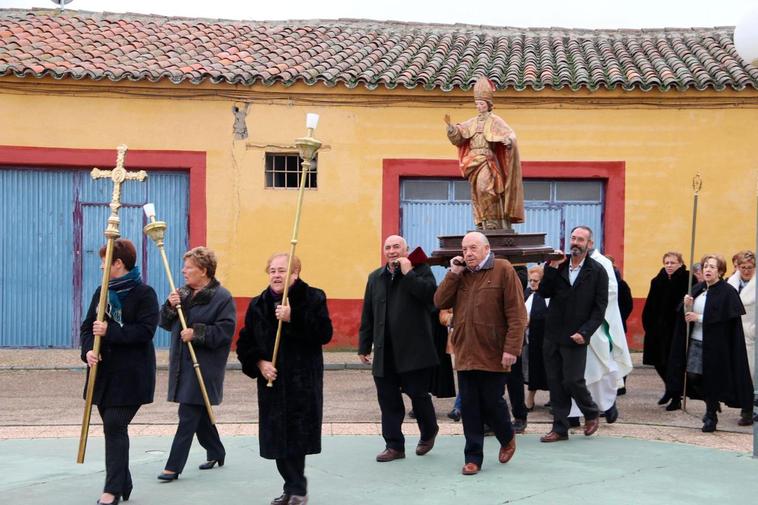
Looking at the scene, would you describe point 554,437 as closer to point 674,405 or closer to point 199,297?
point 674,405

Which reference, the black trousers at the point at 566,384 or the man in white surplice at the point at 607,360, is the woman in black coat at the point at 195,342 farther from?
the man in white surplice at the point at 607,360

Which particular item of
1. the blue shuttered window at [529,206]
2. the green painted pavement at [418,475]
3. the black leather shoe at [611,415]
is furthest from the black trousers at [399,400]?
the blue shuttered window at [529,206]

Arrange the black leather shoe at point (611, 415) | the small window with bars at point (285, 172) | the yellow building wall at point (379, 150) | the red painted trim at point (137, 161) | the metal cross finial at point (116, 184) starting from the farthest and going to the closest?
1. the small window with bars at point (285, 172)
2. the yellow building wall at point (379, 150)
3. the red painted trim at point (137, 161)
4. the black leather shoe at point (611, 415)
5. the metal cross finial at point (116, 184)

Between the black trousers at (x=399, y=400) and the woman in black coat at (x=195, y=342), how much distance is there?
1299mm

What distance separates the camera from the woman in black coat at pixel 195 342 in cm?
788

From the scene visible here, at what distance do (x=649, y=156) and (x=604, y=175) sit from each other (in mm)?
738

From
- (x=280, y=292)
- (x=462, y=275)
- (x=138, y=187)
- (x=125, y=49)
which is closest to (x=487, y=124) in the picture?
(x=462, y=275)

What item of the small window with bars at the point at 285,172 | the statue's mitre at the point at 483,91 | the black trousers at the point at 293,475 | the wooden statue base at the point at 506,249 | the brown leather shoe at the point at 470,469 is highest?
the statue's mitre at the point at 483,91

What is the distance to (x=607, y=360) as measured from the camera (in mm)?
10102

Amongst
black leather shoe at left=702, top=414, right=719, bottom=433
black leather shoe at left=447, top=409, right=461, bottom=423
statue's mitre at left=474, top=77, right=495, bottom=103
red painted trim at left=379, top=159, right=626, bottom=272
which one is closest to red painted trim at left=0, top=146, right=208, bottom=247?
red painted trim at left=379, top=159, right=626, bottom=272

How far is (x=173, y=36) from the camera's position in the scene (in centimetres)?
1961

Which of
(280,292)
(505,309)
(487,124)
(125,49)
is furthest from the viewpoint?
(125,49)

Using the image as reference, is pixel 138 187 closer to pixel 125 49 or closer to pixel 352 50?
pixel 125 49

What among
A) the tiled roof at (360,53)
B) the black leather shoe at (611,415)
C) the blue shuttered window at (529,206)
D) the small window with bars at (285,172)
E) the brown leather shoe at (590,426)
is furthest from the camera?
the blue shuttered window at (529,206)
